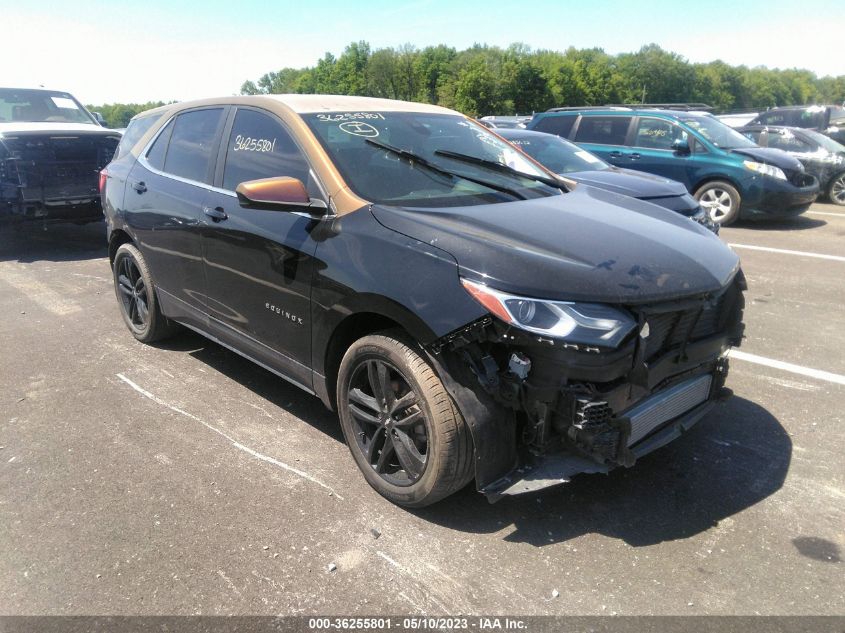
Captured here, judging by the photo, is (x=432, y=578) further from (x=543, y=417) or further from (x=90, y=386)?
(x=90, y=386)

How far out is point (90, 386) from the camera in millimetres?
4387

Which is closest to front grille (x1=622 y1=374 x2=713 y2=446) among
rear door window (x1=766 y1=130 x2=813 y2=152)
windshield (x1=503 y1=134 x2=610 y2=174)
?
windshield (x1=503 y1=134 x2=610 y2=174)

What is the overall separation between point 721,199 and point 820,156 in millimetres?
3984

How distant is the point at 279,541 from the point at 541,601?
1144mm

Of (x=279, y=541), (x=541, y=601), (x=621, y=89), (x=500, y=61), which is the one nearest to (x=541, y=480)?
(x=541, y=601)

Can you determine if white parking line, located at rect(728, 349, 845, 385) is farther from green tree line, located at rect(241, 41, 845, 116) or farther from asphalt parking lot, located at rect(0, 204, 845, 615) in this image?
green tree line, located at rect(241, 41, 845, 116)

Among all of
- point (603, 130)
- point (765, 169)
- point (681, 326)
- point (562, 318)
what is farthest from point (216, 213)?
point (765, 169)

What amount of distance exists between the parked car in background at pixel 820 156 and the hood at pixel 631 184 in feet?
22.8

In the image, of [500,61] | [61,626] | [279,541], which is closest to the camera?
[61,626]

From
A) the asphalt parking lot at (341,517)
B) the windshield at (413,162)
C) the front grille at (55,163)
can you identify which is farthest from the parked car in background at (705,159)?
the front grille at (55,163)

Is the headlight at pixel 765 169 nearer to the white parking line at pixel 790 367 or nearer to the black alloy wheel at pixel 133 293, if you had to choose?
the white parking line at pixel 790 367

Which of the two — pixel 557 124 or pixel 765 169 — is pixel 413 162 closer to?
pixel 765 169

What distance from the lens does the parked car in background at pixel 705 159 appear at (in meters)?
9.94

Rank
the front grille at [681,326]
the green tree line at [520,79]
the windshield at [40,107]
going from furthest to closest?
the green tree line at [520,79], the windshield at [40,107], the front grille at [681,326]
